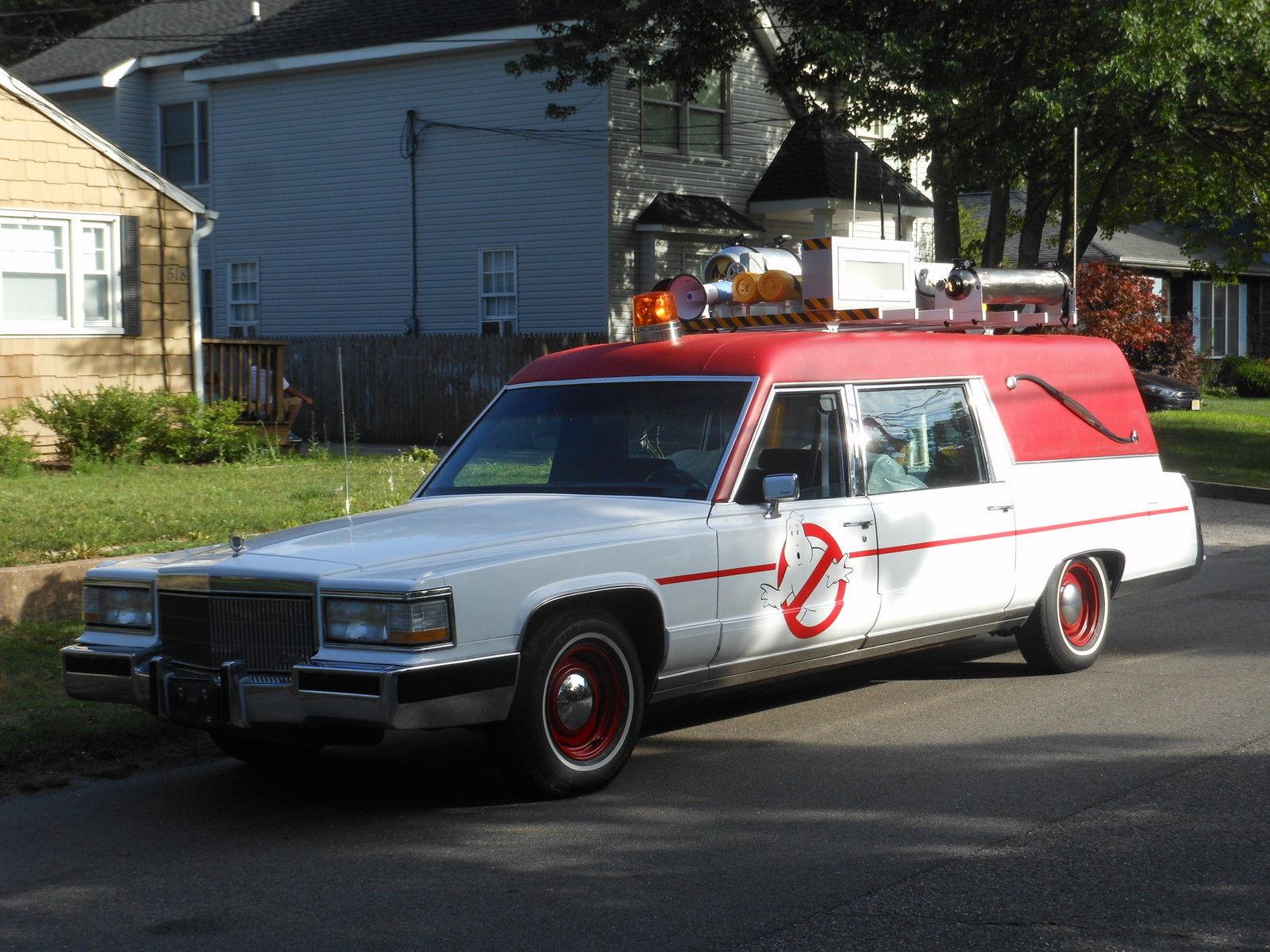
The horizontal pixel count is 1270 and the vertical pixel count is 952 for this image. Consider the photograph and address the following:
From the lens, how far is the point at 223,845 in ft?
18.1

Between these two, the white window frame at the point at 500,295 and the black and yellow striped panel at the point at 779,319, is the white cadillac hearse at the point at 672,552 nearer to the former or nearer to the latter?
the black and yellow striped panel at the point at 779,319

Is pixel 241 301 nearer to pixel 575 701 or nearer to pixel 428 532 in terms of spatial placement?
pixel 428 532

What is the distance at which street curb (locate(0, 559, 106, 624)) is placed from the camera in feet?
29.1

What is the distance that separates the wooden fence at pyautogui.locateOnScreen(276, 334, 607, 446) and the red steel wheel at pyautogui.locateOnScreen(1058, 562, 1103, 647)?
15.2m

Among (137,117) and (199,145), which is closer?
(199,145)

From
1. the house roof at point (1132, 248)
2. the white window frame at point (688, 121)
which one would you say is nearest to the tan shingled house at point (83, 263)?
the white window frame at point (688, 121)

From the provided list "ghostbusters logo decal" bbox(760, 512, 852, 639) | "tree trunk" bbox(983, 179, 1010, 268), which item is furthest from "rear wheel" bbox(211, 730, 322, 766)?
"tree trunk" bbox(983, 179, 1010, 268)

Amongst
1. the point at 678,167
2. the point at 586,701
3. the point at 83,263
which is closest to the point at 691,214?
the point at 678,167

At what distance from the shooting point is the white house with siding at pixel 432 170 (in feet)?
83.4

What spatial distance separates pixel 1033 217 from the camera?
22.9 m

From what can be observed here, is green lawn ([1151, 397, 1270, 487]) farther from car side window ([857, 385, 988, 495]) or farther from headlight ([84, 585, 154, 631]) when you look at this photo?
headlight ([84, 585, 154, 631])

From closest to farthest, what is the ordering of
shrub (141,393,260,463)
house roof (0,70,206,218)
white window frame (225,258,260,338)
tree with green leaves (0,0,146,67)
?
shrub (141,393,260,463), house roof (0,70,206,218), white window frame (225,258,260,338), tree with green leaves (0,0,146,67)

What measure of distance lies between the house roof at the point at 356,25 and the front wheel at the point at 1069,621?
1820cm

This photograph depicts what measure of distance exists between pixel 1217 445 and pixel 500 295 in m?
11.9
